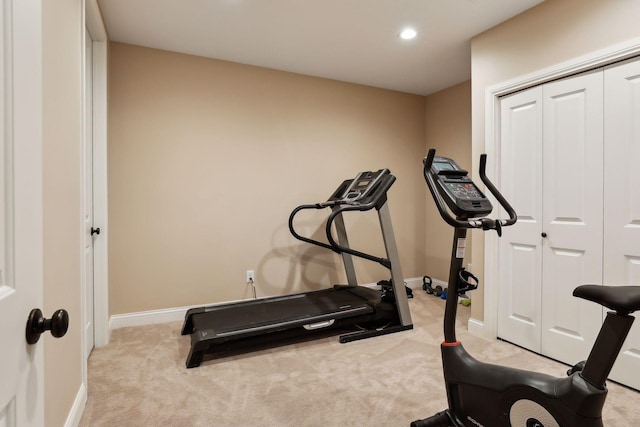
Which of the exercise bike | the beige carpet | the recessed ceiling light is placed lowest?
the beige carpet

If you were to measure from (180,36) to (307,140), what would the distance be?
5.11ft

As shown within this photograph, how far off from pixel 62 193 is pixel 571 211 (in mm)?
2964

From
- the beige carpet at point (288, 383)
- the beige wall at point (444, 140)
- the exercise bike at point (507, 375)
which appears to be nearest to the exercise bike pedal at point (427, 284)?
the beige wall at point (444, 140)

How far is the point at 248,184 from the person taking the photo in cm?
360

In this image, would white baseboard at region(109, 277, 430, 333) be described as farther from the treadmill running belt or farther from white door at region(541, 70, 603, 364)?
white door at region(541, 70, 603, 364)

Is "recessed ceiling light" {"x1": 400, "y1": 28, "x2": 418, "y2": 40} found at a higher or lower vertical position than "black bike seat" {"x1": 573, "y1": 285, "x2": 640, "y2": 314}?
higher

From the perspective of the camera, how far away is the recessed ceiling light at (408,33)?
9.50 feet

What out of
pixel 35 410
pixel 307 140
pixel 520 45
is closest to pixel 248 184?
pixel 307 140

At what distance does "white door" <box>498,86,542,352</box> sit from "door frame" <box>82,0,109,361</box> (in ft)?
10.3

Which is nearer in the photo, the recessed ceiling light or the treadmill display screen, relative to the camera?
the treadmill display screen

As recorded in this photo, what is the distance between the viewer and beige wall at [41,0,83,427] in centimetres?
137

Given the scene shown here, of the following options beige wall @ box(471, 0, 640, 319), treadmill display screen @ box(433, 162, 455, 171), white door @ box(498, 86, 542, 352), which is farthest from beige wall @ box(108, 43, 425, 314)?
treadmill display screen @ box(433, 162, 455, 171)

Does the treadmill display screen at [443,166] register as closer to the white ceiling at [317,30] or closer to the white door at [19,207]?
the white ceiling at [317,30]

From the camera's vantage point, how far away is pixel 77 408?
69.8 inches
